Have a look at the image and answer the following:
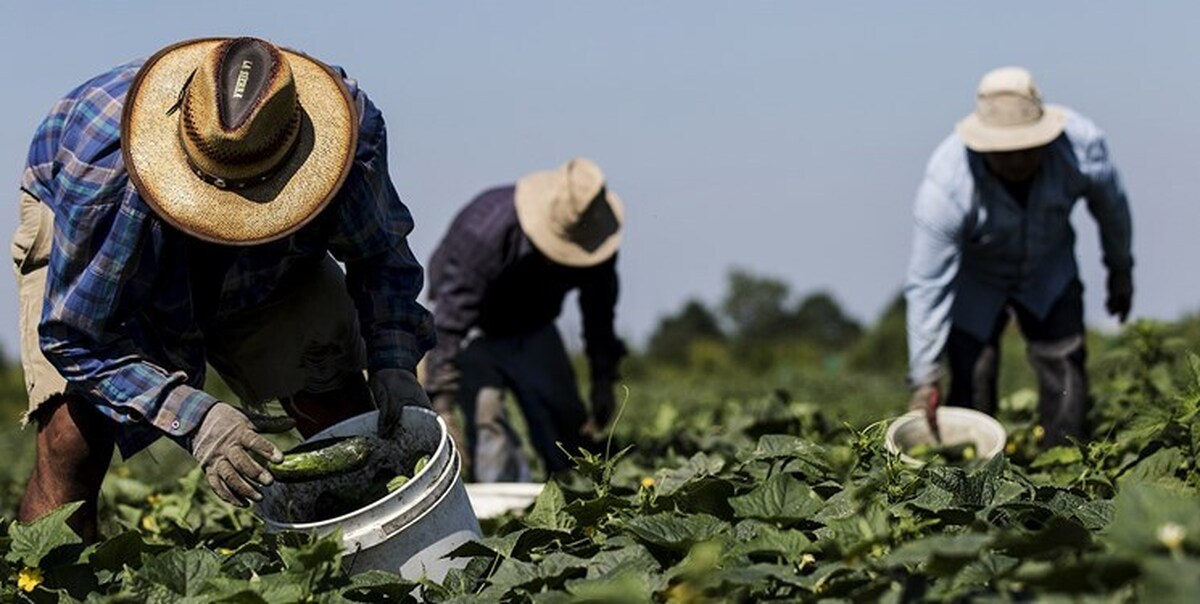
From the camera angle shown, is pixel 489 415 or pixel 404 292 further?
pixel 489 415

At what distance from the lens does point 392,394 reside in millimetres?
4645

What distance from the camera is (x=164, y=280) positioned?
458cm

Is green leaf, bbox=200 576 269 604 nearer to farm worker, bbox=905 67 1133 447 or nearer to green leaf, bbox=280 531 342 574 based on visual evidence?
green leaf, bbox=280 531 342 574

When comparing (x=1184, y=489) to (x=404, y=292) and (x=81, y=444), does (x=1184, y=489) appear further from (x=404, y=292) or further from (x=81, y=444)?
(x=81, y=444)

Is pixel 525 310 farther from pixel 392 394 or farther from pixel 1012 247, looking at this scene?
pixel 392 394

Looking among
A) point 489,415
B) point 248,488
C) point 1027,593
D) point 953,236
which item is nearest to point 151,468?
point 489,415

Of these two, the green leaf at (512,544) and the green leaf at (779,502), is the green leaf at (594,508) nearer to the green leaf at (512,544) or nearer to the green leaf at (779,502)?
the green leaf at (512,544)

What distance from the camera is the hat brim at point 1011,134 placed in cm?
696

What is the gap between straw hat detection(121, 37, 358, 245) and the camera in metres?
4.23

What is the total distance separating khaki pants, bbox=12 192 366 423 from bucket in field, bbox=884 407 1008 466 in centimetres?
228

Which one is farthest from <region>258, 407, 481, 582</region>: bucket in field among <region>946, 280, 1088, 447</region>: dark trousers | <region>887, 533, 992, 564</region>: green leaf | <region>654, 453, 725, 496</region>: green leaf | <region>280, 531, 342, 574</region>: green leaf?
<region>946, 280, 1088, 447</region>: dark trousers

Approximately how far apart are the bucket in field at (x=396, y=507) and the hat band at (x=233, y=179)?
0.58 meters

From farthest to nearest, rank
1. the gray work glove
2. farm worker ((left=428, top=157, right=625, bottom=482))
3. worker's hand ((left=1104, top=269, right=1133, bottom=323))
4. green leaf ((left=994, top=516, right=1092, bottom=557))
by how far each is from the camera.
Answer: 1. worker's hand ((left=1104, top=269, right=1133, bottom=323))
2. farm worker ((left=428, top=157, right=625, bottom=482))
3. the gray work glove
4. green leaf ((left=994, top=516, right=1092, bottom=557))

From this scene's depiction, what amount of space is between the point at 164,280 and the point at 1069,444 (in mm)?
3745
